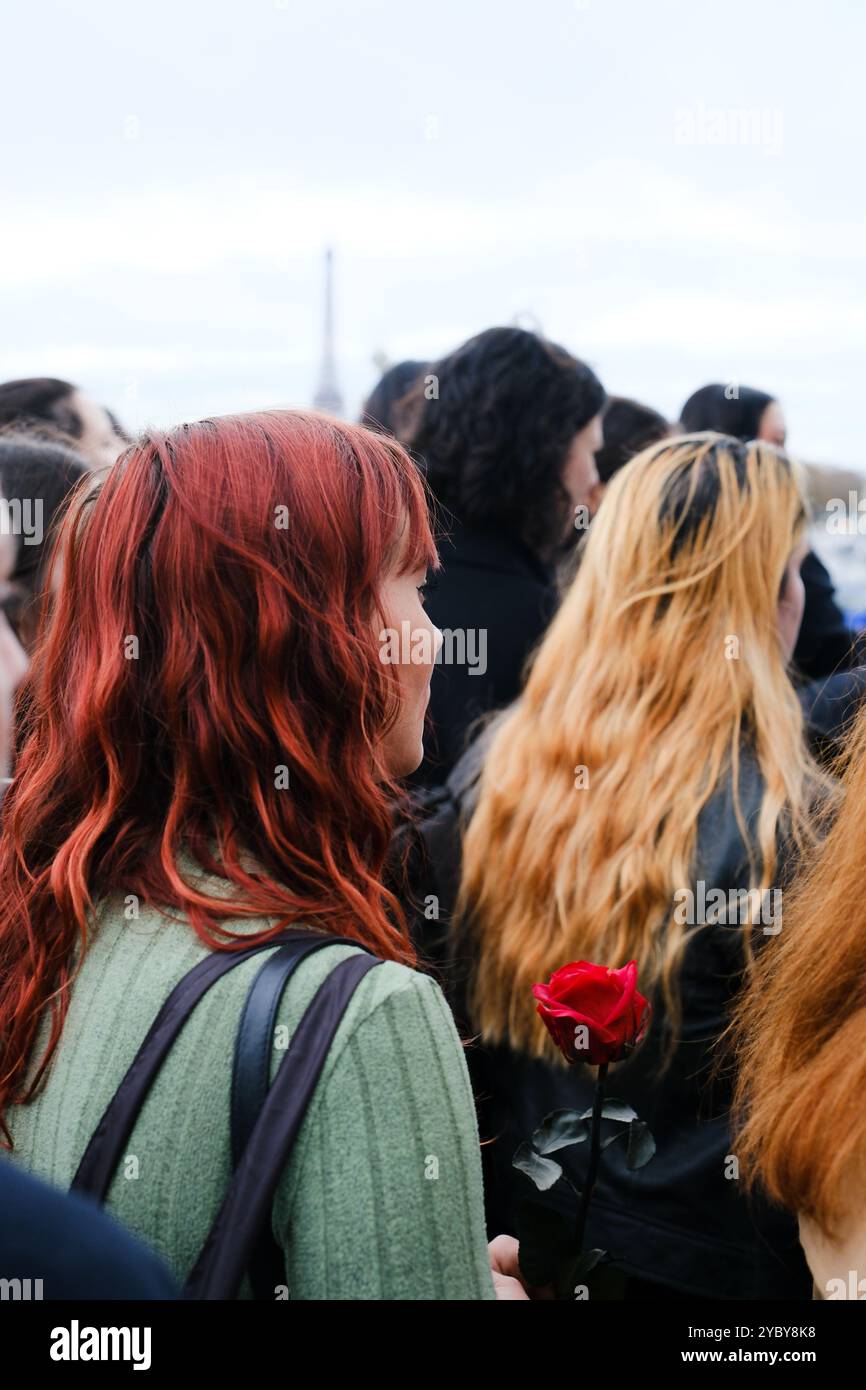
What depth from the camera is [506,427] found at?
3.43 meters

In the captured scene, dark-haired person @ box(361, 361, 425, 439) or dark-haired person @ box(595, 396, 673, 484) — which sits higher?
dark-haired person @ box(361, 361, 425, 439)

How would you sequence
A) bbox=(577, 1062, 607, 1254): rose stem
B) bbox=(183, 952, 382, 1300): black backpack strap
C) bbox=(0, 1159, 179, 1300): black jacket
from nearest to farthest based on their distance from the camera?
bbox=(0, 1159, 179, 1300): black jacket, bbox=(183, 952, 382, 1300): black backpack strap, bbox=(577, 1062, 607, 1254): rose stem

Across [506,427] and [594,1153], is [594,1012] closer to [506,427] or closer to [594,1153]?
[594,1153]

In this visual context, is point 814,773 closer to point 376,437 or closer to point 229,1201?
point 376,437

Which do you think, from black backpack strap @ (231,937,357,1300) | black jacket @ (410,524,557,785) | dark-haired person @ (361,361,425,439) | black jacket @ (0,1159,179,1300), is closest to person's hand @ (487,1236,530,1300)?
black backpack strap @ (231,937,357,1300)

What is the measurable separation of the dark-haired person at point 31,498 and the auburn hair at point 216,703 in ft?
4.24

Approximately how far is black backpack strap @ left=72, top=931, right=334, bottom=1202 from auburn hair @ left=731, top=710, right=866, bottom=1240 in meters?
0.59

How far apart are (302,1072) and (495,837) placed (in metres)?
1.42

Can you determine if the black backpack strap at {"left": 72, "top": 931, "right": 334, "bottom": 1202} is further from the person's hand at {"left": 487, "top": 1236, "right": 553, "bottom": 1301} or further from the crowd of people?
the person's hand at {"left": 487, "top": 1236, "right": 553, "bottom": 1301}

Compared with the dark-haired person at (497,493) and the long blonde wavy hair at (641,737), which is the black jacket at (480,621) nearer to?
the dark-haired person at (497,493)

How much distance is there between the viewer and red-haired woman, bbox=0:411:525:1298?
1.06 meters

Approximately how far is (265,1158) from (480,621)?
7.49 ft

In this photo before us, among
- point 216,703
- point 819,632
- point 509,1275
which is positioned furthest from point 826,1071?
point 819,632
